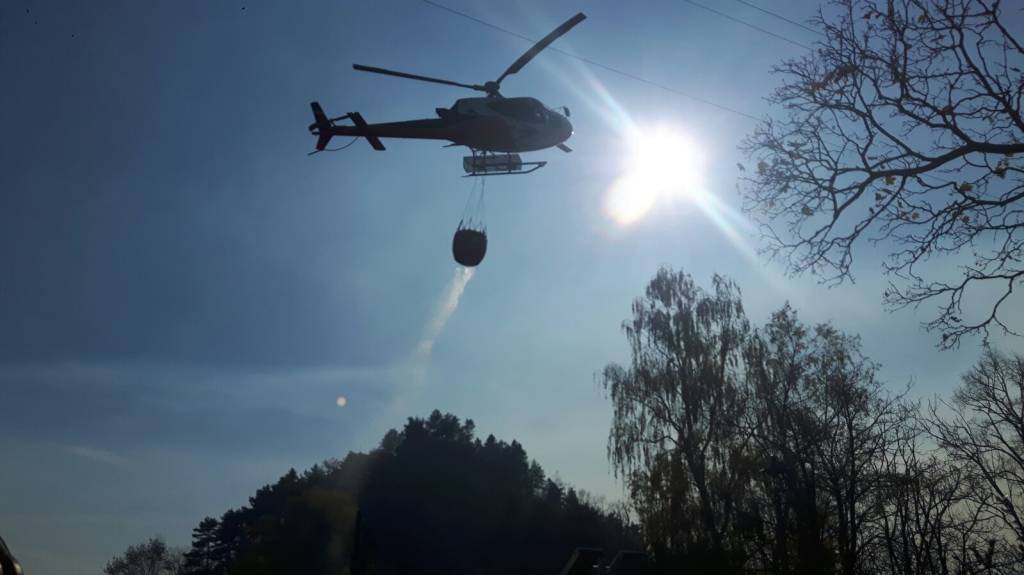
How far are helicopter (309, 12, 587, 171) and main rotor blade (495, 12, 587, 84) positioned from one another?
0.14 feet

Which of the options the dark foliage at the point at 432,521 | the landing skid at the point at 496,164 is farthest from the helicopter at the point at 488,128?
the dark foliage at the point at 432,521

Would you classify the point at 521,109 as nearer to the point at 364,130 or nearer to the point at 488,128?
the point at 488,128

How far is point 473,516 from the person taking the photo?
44250mm

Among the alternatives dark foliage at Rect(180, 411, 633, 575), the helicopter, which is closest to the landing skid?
the helicopter

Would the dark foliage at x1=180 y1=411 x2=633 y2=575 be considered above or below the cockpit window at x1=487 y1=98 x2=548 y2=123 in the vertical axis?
below

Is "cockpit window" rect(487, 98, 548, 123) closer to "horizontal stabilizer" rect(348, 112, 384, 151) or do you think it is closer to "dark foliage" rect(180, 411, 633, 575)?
"horizontal stabilizer" rect(348, 112, 384, 151)

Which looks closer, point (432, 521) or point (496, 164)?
point (496, 164)

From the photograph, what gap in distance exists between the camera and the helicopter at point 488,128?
50.6ft

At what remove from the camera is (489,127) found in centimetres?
1527

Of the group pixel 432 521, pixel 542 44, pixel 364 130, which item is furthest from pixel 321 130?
pixel 432 521

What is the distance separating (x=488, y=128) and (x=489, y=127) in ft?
0.11

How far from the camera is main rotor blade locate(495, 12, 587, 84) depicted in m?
12.2

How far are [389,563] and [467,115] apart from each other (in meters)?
35.3

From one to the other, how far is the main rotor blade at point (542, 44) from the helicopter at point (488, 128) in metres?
0.04
